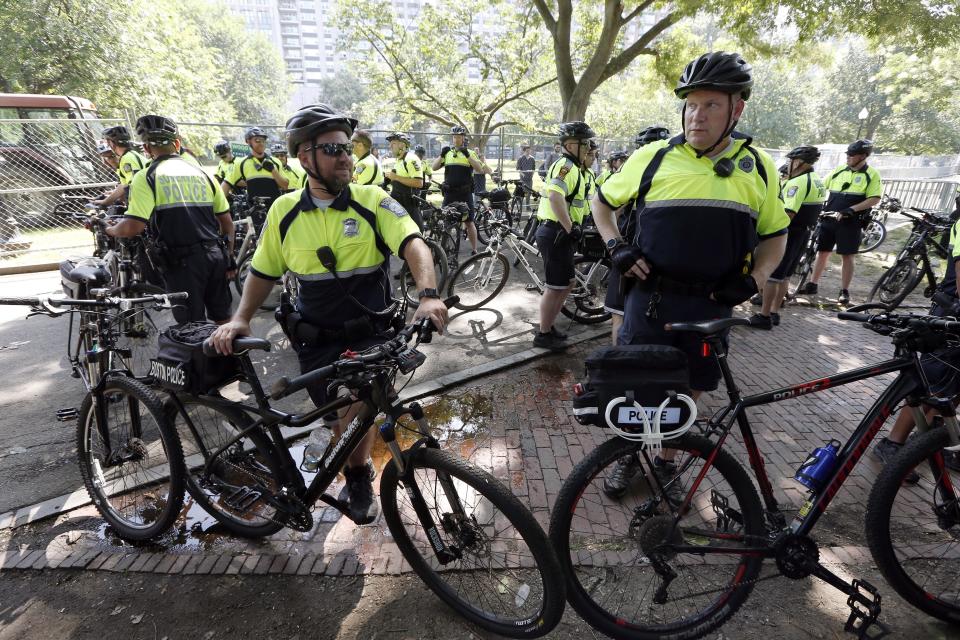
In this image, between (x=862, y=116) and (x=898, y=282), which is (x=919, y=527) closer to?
(x=898, y=282)

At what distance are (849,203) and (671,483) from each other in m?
7.07

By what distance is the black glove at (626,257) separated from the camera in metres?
2.63

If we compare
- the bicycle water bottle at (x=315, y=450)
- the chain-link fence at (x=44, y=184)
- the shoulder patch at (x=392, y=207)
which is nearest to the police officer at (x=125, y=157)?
the chain-link fence at (x=44, y=184)

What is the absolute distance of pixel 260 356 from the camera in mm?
5117

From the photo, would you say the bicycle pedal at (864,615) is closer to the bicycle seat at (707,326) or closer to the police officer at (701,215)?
the police officer at (701,215)

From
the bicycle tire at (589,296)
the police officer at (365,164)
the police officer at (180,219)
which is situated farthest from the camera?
the police officer at (365,164)

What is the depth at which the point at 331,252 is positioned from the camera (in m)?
2.42

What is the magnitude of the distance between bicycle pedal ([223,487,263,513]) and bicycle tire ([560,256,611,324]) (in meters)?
4.09

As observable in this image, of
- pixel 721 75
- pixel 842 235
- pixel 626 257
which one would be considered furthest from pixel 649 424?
pixel 842 235

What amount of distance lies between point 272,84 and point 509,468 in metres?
73.0

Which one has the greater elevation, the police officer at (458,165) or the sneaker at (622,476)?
the police officer at (458,165)

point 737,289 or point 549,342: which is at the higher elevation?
point 737,289

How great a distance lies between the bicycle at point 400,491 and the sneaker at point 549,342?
3136 millimetres

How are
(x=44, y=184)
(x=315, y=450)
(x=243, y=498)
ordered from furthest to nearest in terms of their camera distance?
(x=44, y=184)
(x=243, y=498)
(x=315, y=450)
